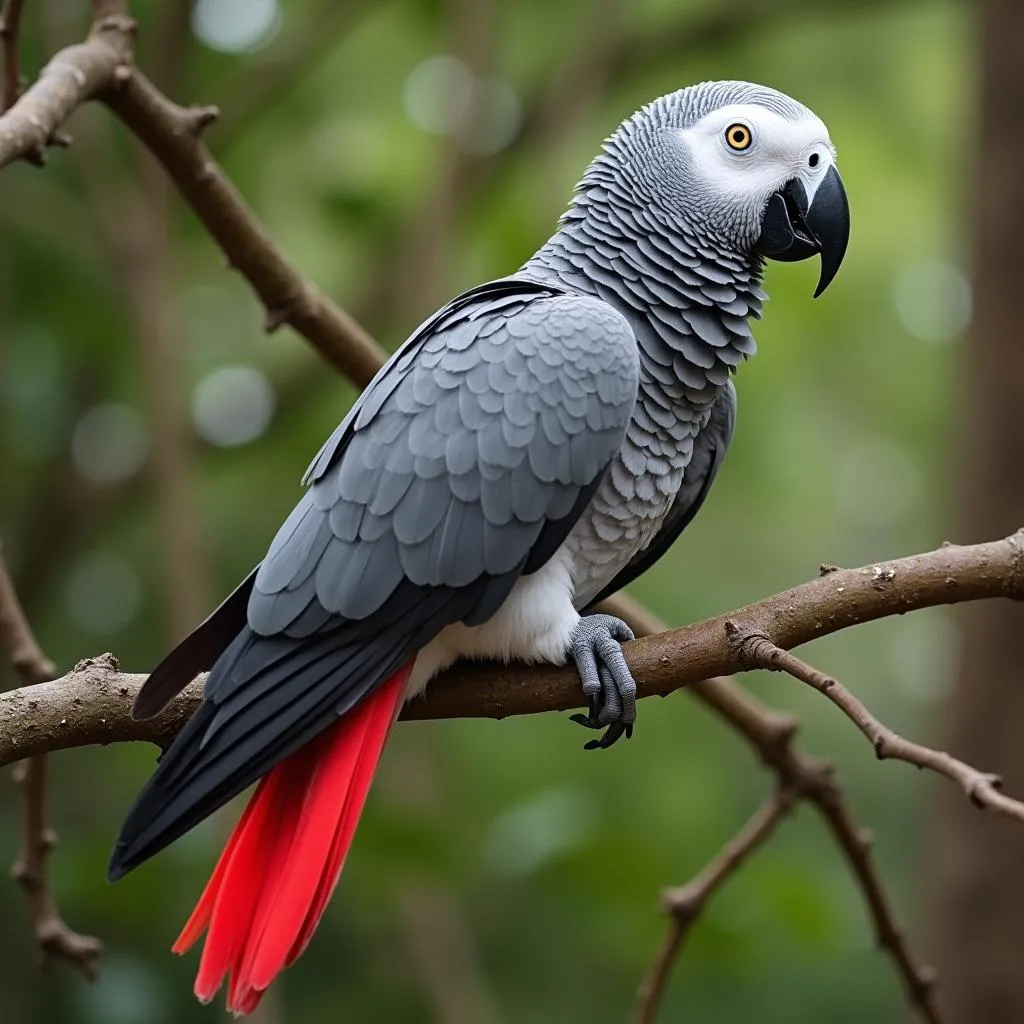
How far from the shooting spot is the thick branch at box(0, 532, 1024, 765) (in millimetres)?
1290

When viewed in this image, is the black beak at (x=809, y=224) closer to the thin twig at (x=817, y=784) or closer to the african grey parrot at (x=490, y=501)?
the african grey parrot at (x=490, y=501)

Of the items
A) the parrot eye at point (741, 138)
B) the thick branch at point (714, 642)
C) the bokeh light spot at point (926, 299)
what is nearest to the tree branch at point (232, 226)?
the parrot eye at point (741, 138)

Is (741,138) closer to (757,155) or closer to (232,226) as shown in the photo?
(757,155)

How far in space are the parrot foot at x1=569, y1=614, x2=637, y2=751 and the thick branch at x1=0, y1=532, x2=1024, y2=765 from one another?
0.07ft

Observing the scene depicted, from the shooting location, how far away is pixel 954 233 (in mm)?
4074

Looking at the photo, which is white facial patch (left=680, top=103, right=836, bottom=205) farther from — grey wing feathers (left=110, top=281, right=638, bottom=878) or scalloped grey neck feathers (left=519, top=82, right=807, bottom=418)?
grey wing feathers (left=110, top=281, right=638, bottom=878)

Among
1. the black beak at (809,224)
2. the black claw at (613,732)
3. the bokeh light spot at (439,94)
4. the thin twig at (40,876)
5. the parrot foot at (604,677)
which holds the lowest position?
the thin twig at (40,876)

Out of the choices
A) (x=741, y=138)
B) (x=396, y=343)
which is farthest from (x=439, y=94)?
(x=741, y=138)

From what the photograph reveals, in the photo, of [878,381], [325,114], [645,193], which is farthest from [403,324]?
[878,381]

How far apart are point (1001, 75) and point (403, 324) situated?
5.32 feet

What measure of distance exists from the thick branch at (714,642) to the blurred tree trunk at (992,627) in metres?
1.75

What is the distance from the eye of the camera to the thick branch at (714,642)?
129 cm

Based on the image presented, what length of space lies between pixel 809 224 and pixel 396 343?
2146mm

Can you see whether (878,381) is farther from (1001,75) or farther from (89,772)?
(89,772)
